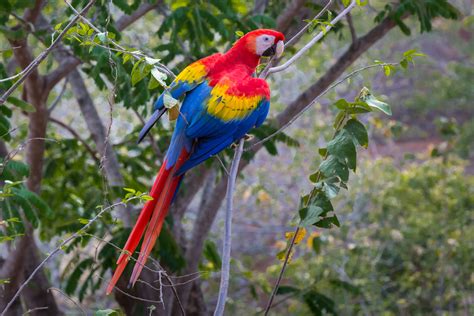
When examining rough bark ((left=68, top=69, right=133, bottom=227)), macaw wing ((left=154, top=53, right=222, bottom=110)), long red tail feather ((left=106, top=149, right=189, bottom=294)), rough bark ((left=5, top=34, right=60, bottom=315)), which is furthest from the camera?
rough bark ((left=68, top=69, right=133, bottom=227))

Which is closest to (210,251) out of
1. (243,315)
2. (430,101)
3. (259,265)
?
(243,315)

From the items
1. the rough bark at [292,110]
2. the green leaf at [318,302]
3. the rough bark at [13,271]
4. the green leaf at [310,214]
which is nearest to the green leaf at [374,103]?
the green leaf at [310,214]

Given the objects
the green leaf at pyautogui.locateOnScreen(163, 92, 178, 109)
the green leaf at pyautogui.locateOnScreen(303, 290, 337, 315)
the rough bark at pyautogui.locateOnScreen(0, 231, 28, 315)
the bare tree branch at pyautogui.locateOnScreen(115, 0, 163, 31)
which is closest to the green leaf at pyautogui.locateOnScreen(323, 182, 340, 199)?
the green leaf at pyautogui.locateOnScreen(163, 92, 178, 109)

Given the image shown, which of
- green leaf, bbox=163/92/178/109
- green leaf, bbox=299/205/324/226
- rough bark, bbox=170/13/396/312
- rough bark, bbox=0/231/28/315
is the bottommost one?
rough bark, bbox=170/13/396/312

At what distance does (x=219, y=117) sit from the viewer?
230 cm

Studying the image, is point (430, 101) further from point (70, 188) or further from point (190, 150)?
point (190, 150)

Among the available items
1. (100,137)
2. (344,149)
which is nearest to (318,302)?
(100,137)

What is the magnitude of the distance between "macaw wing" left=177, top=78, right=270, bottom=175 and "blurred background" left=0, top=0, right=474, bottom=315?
20cm

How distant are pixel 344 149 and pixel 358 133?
0.20ft

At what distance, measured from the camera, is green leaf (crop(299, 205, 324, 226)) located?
190cm

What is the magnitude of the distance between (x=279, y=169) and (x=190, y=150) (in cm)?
598

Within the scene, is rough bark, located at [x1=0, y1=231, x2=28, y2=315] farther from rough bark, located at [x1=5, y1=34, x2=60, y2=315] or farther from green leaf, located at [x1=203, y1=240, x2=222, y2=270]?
green leaf, located at [x1=203, y1=240, x2=222, y2=270]

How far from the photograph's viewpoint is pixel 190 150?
2.31m

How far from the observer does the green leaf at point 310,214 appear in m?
1.90
